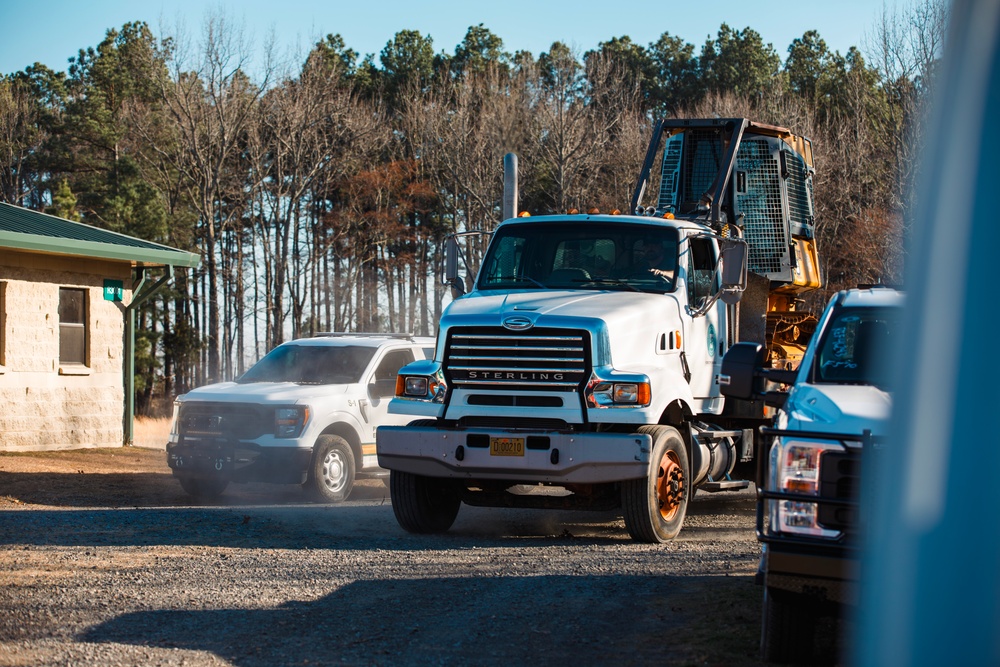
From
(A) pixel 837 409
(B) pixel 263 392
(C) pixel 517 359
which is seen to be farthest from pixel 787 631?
(B) pixel 263 392

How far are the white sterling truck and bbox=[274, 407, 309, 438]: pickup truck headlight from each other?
260 centimetres

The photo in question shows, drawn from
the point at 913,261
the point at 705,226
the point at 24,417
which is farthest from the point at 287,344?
the point at 913,261

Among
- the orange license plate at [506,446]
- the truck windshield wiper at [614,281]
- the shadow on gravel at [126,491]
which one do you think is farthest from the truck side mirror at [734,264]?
the shadow on gravel at [126,491]

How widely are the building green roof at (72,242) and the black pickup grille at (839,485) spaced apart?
16.3 m

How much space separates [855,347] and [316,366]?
846cm

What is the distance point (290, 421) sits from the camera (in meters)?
12.9

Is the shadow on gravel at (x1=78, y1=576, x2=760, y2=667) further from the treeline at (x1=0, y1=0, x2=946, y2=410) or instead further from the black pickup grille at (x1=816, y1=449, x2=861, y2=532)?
the treeline at (x1=0, y1=0, x2=946, y2=410)

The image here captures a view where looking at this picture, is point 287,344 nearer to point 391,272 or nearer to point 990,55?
point 990,55

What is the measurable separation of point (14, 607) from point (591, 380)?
474 centimetres

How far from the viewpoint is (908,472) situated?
77.0 inches

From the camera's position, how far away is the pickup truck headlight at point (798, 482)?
5.24m

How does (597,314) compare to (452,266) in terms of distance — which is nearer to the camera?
(597,314)

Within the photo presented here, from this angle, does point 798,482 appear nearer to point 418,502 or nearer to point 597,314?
point 597,314

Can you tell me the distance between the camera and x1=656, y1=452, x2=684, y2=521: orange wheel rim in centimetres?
994
